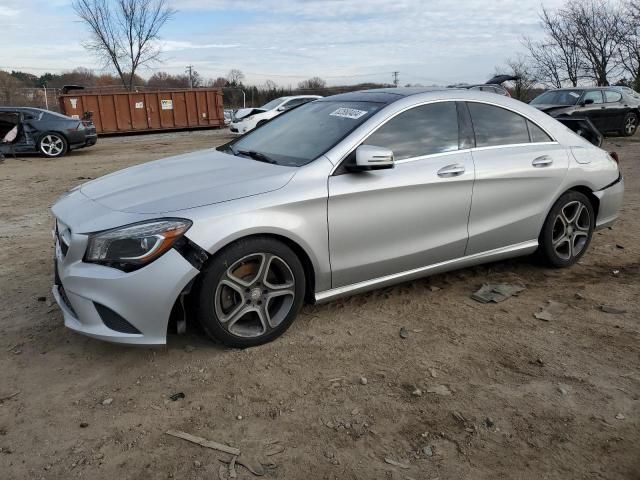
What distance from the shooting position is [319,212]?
11.1 feet

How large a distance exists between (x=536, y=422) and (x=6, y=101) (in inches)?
1435

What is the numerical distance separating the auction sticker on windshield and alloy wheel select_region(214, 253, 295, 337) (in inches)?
48.3

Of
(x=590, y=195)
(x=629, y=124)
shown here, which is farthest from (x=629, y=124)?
(x=590, y=195)

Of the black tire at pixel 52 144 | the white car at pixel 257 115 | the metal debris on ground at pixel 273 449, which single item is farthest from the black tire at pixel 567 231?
the white car at pixel 257 115

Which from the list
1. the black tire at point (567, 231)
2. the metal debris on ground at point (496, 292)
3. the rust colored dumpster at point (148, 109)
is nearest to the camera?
the metal debris on ground at point (496, 292)

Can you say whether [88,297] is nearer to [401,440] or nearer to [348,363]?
[348,363]

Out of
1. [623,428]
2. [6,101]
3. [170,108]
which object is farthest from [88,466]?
[6,101]

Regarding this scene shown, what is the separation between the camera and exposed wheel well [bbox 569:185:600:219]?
4.68m

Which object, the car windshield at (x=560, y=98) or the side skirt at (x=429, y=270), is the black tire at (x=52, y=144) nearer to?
the side skirt at (x=429, y=270)

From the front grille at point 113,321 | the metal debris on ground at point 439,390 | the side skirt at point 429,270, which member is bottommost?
the metal debris on ground at point 439,390

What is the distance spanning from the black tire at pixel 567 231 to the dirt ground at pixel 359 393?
33cm

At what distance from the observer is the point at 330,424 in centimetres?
269

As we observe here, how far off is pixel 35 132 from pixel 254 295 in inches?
493

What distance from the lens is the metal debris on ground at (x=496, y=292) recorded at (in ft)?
13.6
